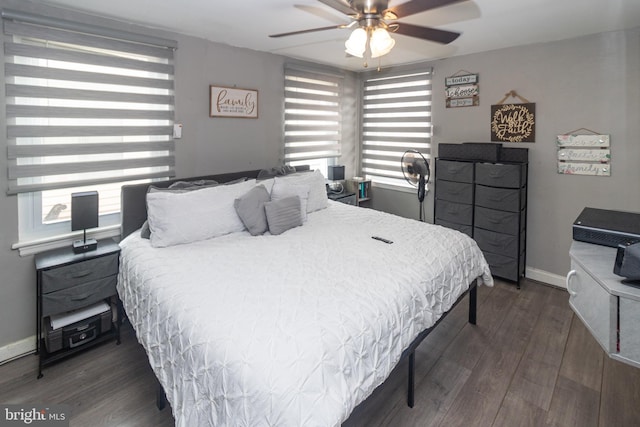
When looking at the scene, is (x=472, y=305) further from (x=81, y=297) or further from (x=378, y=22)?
(x=81, y=297)

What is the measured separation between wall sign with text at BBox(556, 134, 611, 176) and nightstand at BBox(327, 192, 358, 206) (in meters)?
2.14

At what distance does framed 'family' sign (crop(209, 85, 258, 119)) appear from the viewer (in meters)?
3.21

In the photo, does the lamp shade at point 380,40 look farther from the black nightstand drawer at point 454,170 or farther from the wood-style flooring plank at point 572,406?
the wood-style flooring plank at point 572,406

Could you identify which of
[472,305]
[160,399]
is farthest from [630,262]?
[160,399]

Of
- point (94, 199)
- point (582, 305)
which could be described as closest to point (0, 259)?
point (94, 199)

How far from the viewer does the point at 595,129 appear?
3035mm

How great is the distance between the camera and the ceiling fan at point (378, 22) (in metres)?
1.73

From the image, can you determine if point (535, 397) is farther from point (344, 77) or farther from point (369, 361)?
point (344, 77)

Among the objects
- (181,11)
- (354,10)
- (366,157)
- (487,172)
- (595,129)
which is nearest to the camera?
(354,10)

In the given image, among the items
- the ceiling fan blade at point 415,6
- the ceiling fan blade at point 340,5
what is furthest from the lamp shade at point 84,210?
the ceiling fan blade at point 415,6

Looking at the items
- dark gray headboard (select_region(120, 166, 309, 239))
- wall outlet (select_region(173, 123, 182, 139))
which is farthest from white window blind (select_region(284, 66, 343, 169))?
dark gray headboard (select_region(120, 166, 309, 239))

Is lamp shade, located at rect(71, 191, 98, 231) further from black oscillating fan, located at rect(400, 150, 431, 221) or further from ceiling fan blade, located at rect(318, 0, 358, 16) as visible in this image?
black oscillating fan, located at rect(400, 150, 431, 221)

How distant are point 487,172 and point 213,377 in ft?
10.2

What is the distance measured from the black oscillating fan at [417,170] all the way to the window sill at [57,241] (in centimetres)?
310
